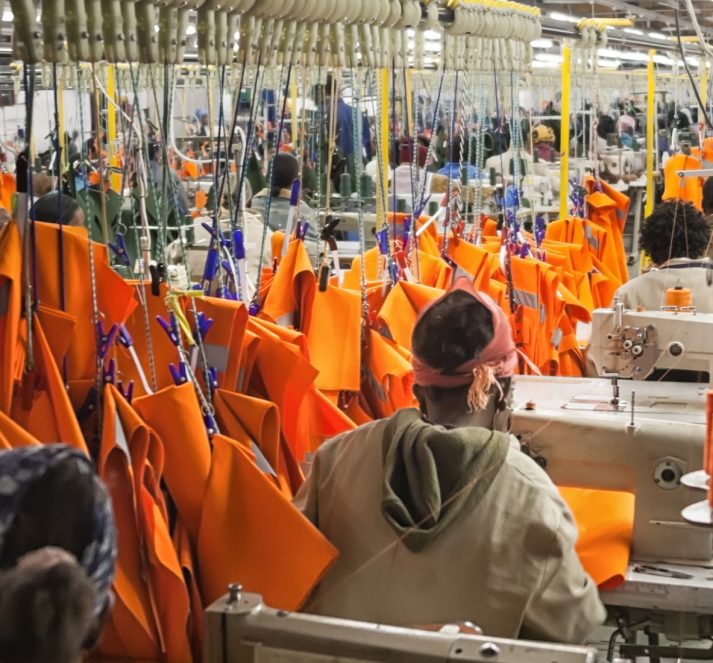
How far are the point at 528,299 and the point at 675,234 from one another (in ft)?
1.91

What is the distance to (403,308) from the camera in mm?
3436

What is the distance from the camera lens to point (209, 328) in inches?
106

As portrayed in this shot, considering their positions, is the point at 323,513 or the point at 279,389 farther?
the point at 279,389

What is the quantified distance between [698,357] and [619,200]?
2823 millimetres

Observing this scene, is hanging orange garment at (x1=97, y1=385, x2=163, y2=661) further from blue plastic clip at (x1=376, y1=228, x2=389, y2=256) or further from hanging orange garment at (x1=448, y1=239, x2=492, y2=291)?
hanging orange garment at (x1=448, y1=239, x2=492, y2=291)

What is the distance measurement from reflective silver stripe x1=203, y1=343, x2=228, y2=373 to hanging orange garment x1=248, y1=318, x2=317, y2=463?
11 cm

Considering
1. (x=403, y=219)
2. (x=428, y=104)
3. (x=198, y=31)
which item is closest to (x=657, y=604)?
(x=198, y=31)

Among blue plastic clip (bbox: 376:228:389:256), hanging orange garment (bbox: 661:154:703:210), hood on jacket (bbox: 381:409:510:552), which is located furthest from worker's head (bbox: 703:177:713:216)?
hood on jacket (bbox: 381:409:510:552)

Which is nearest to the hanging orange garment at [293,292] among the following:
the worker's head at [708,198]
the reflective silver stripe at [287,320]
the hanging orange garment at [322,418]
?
the reflective silver stripe at [287,320]

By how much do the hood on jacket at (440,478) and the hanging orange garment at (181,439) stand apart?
44cm

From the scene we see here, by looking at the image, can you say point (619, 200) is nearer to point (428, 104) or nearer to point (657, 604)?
point (657, 604)

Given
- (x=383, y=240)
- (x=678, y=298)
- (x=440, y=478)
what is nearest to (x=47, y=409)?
(x=440, y=478)

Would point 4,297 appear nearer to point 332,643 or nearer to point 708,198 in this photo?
point 332,643

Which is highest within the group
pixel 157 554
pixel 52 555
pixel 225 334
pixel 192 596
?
pixel 52 555
